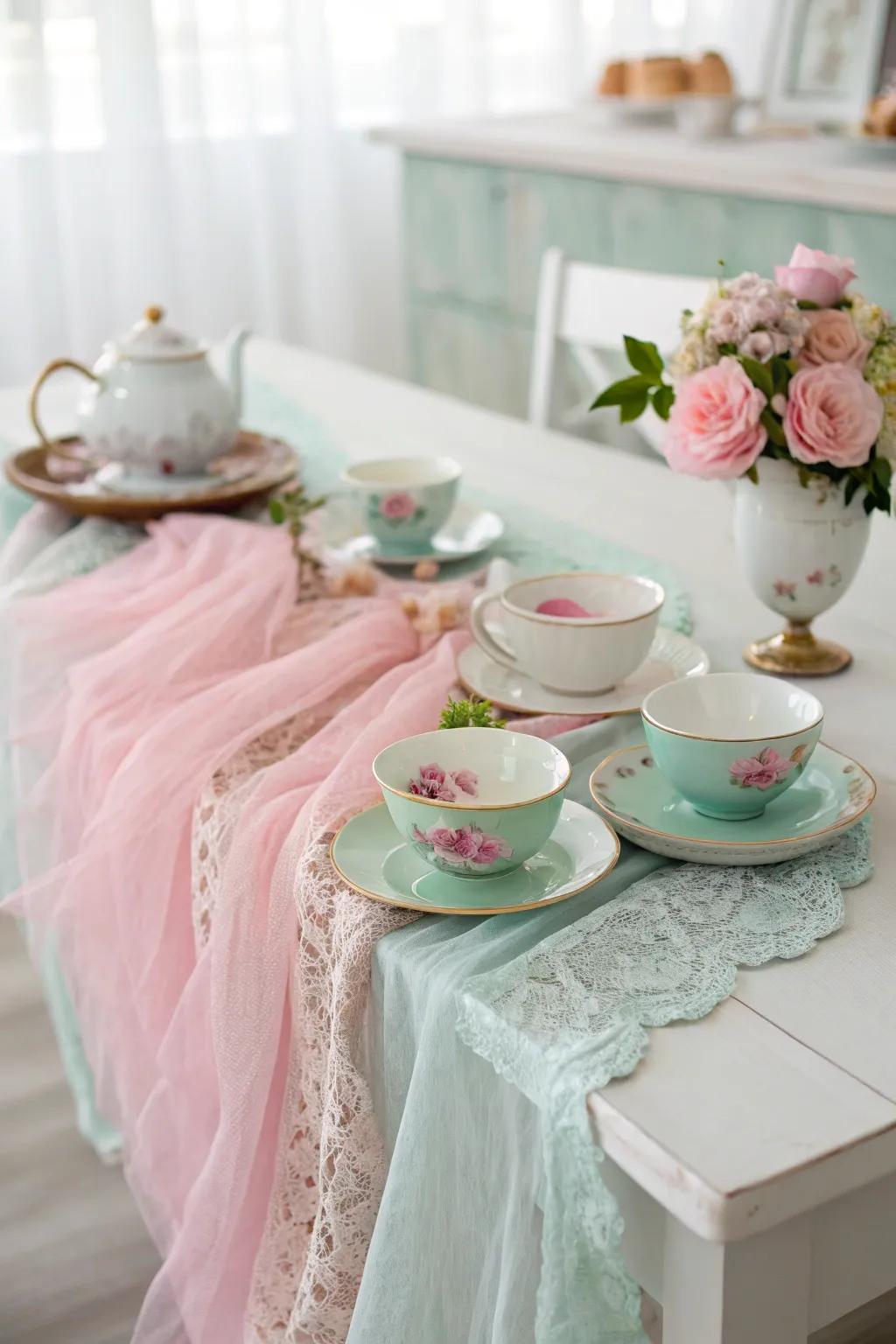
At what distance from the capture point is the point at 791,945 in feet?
2.39

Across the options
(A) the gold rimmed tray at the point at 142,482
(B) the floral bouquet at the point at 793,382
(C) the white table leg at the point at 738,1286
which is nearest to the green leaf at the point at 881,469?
(B) the floral bouquet at the point at 793,382

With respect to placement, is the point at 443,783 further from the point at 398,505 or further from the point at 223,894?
the point at 398,505

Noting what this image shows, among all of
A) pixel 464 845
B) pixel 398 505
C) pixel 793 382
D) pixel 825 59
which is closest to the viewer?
pixel 464 845

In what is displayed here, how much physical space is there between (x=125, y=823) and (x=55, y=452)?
26.2 inches

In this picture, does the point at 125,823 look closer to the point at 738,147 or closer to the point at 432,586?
the point at 432,586

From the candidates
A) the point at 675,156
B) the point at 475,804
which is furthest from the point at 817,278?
the point at 675,156

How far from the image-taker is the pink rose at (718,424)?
964 mm

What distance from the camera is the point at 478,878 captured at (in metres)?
0.78

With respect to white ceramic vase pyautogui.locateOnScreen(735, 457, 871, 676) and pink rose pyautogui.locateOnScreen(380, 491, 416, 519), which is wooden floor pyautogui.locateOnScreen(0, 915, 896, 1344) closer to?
white ceramic vase pyautogui.locateOnScreen(735, 457, 871, 676)

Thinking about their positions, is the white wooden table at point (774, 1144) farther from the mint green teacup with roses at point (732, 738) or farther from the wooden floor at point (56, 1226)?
the wooden floor at point (56, 1226)

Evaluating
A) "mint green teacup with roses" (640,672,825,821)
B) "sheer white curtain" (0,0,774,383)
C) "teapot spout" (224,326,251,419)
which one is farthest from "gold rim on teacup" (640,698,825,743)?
"sheer white curtain" (0,0,774,383)

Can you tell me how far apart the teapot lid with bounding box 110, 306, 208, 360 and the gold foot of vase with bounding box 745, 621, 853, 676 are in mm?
679

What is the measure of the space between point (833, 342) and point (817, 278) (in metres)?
0.05

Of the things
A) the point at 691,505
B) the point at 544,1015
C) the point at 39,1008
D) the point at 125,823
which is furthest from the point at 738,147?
the point at 544,1015
